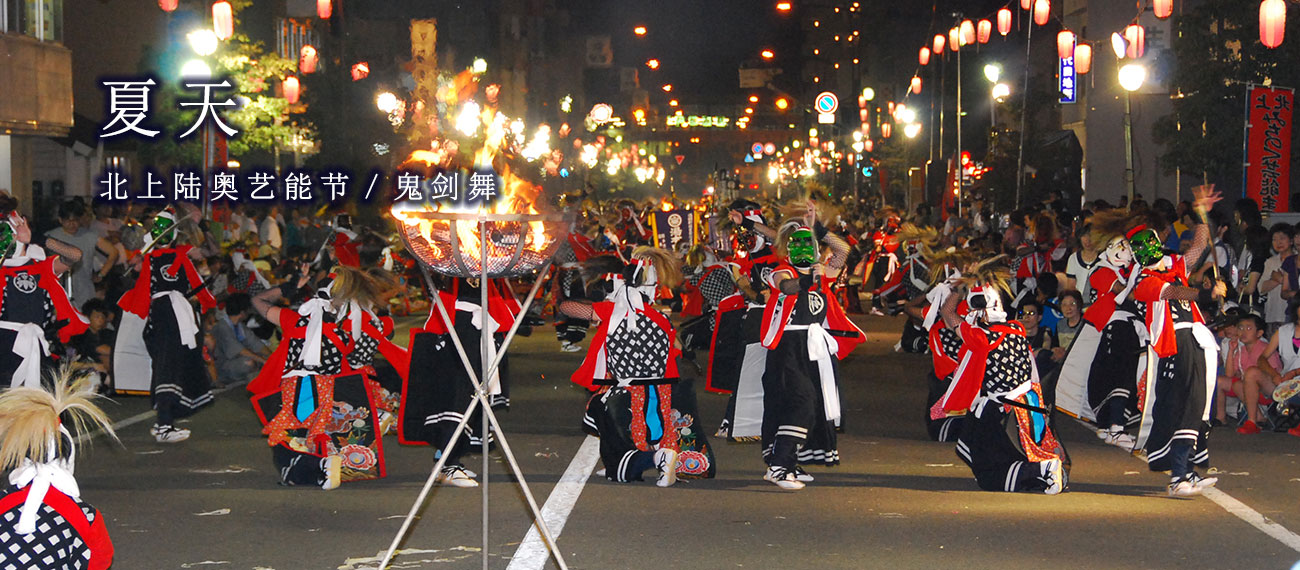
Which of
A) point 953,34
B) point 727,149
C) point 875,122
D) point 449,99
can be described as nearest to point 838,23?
point 727,149

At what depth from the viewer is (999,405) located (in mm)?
9164

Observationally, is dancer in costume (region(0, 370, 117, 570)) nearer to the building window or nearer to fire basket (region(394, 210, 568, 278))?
fire basket (region(394, 210, 568, 278))

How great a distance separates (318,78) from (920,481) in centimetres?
3221

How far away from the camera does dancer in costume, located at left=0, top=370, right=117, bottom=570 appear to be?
4734mm

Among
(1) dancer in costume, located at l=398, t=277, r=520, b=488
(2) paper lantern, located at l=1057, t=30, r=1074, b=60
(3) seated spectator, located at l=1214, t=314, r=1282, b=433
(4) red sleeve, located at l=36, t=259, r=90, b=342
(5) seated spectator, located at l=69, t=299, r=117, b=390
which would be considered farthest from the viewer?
(2) paper lantern, located at l=1057, t=30, r=1074, b=60

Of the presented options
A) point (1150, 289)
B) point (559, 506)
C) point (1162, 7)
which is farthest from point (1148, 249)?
point (1162, 7)

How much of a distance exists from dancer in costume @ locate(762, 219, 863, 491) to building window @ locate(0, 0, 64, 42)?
19.9 meters

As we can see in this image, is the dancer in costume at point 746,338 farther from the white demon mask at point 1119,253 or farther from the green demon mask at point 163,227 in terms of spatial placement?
the green demon mask at point 163,227

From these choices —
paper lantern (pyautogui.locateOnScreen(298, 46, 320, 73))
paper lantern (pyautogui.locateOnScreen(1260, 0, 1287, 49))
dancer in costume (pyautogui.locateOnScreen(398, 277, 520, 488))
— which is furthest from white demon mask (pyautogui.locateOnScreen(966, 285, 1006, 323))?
paper lantern (pyautogui.locateOnScreen(298, 46, 320, 73))

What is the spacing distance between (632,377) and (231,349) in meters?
7.06

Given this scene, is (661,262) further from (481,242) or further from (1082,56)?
(1082,56)

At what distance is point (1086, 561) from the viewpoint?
7.22m

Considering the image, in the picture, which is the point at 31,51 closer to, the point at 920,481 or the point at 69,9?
the point at 69,9

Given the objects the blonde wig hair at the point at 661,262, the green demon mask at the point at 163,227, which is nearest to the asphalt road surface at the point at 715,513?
the blonde wig hair at the point at 661,262
